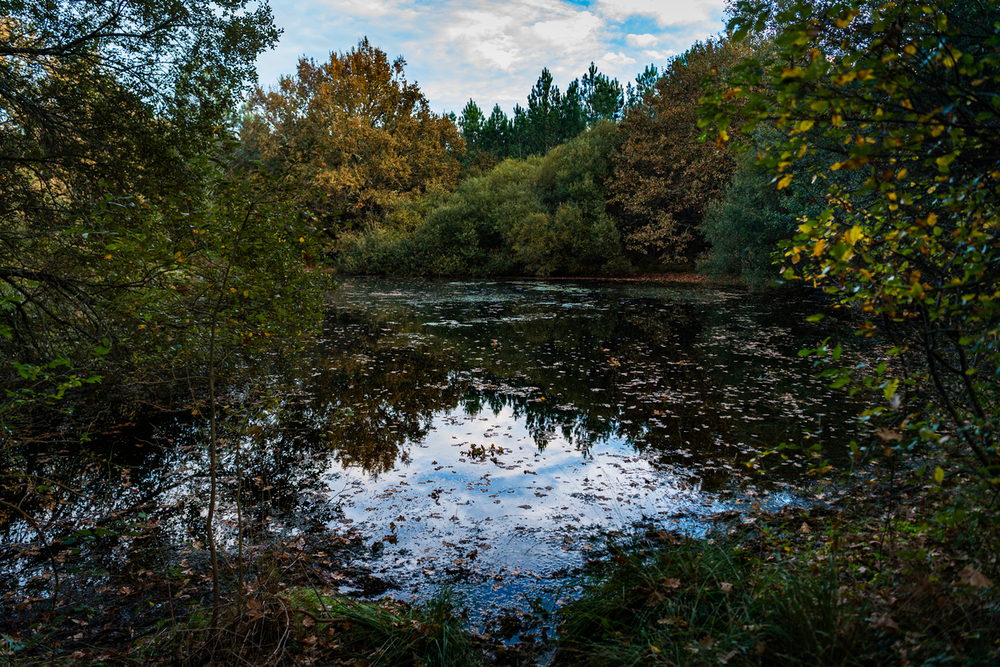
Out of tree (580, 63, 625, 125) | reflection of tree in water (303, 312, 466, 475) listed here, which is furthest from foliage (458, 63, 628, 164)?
reflection of tree in water (303, 312, 466, 475)

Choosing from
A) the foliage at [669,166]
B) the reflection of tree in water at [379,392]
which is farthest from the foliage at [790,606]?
the foliage at [669,166]

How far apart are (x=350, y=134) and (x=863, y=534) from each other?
44350 millimetres

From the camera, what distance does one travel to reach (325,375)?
12.4 m

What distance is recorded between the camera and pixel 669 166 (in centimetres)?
3647

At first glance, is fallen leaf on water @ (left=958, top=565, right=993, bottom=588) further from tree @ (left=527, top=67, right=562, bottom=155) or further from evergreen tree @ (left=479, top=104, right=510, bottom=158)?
evergreen tree @ (left=479, top=104, right=510, bottom=158)

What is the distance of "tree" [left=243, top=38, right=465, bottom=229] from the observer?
42.5m

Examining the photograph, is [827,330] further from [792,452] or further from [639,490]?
[639,490]

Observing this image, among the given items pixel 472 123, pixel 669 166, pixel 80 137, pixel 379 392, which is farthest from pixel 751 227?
pixel 472 123

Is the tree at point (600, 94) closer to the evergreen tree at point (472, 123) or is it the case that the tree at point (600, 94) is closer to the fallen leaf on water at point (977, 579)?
the evergreen tree at point (472, 123)

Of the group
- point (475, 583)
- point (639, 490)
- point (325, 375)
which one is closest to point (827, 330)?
point (639, 490)

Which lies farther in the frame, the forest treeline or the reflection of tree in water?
the forest treeline

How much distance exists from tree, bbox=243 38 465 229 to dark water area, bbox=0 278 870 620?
32339mm

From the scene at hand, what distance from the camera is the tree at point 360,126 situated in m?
42.5

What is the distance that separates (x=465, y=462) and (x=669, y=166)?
34040 mm
